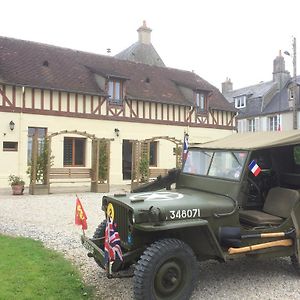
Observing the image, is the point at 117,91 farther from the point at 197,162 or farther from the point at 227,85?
the point at 227,85

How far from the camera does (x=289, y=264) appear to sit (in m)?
Answer: 5.92

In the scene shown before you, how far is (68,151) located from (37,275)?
14149 mm

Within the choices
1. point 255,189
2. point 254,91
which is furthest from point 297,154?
point 254,91

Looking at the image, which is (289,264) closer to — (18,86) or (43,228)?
(43,228)

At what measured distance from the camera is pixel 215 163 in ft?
18.4

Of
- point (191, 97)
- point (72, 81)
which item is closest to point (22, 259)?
point (72, 81)

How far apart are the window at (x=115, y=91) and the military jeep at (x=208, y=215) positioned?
14248 mm

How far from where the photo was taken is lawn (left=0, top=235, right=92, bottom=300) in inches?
179

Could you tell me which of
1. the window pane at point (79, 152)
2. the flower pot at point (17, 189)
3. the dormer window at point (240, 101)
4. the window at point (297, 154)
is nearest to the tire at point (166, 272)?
the window at point (297, 154)

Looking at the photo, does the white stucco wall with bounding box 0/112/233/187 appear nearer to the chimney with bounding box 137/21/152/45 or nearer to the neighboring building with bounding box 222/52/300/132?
the chimney with bounding box 137/21/152/45

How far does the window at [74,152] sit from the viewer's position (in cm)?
1894

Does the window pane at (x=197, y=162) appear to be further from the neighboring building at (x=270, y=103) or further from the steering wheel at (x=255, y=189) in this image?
the neighboring building at (x=270, y=103)

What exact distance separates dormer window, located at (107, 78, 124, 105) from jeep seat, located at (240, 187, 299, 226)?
591 inches

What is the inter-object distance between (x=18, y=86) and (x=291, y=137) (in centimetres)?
1395
